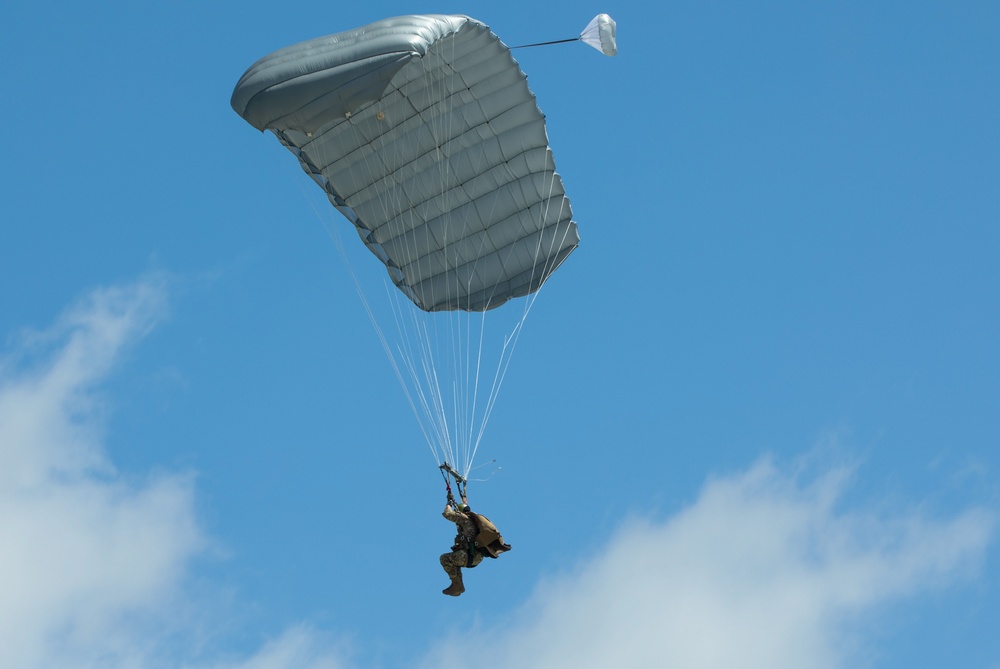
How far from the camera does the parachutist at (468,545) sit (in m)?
24.0

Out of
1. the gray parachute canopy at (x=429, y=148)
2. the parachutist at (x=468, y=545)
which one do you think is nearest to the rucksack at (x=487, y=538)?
the parachutist at (x=468, y=545)

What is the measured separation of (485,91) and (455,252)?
2661 mm

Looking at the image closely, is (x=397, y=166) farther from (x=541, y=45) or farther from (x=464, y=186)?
(x=541, y=45)

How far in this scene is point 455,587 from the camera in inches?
952

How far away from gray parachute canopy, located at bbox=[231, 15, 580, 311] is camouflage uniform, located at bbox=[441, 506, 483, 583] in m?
4.52

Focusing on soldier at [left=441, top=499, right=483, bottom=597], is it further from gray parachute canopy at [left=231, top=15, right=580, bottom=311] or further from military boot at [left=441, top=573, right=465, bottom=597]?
gray parachute canopy at [left=231, top=15, right=580, bottom=311]

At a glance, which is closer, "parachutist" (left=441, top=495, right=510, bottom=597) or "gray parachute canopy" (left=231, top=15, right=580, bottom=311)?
"parachutist" (left=441, top=495, right=510, bottom=597)

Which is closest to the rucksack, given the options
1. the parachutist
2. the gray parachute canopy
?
the parachutist

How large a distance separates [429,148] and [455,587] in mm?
6408

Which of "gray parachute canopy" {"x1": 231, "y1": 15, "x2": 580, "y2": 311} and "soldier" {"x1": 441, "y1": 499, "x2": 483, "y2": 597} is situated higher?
"gray parachute canopy" {"x1": 231, "y1": 15, "x2": 580, "y2": 311}

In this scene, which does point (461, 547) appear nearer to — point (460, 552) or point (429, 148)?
point (460, 552)

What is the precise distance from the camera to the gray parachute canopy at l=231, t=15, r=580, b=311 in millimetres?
24391

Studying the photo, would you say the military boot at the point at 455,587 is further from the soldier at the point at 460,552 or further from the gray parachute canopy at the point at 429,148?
the gray parachute canopy at the point at 429,148

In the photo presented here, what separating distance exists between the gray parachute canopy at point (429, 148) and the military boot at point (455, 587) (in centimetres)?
497
